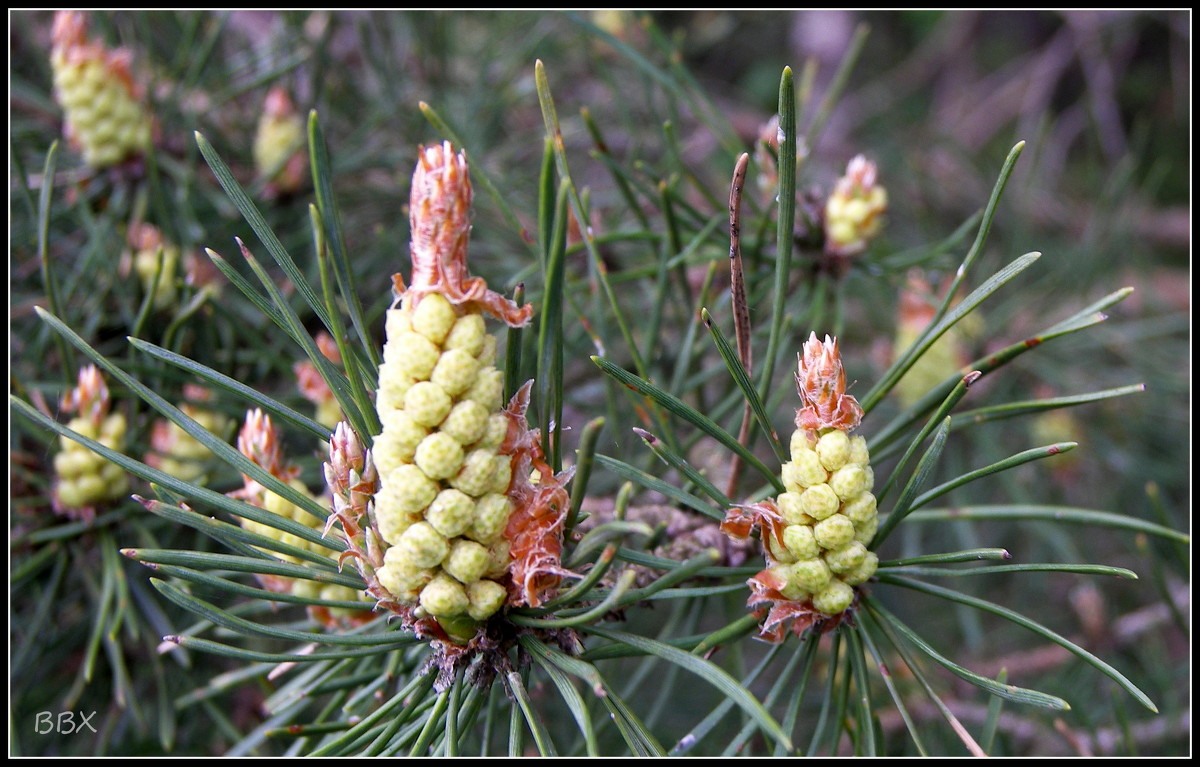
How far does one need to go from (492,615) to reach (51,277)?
0.38 meters

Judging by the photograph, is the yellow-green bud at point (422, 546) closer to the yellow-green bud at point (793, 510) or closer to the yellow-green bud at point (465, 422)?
the yellow-green bud at point (465, 422)

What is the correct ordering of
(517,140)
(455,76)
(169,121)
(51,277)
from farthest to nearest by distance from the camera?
(455,76), (517,140), (169,121), (51,277)

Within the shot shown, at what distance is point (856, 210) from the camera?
68 cm

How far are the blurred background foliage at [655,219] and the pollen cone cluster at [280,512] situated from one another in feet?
0.36

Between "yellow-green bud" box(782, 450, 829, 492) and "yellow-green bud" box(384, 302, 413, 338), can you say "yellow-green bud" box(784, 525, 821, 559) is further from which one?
"yellow-green bud" box(384, 302, 413, 338)

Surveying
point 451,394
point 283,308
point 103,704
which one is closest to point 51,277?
point 283,308

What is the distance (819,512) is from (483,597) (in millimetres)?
175

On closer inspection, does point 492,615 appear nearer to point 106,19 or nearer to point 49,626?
point 49,626

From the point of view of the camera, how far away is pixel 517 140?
3.56 ft

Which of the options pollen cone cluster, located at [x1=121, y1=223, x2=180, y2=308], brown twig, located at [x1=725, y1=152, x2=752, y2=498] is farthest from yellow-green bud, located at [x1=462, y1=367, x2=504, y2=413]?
pollen cone cluster, located at [x1=121, y1=223, x2=180, y2=308]

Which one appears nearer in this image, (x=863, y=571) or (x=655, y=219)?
(x=863, y=571)

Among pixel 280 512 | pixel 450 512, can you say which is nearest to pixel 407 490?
pixel 450 512

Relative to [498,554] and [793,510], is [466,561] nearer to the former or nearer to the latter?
[498,554]

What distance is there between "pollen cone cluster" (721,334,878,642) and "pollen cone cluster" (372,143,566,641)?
12 cm
